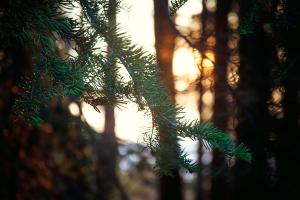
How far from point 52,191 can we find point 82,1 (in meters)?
4.36

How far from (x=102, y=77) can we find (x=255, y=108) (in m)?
2.76

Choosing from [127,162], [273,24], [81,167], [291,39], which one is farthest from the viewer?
[127,162]

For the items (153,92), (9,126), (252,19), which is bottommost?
(153,92)

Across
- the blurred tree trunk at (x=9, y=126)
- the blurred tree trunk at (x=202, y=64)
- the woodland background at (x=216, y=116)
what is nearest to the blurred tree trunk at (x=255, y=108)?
the woodland background at (x=216, y=116)

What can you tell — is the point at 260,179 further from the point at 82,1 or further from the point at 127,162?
the point at 127,162

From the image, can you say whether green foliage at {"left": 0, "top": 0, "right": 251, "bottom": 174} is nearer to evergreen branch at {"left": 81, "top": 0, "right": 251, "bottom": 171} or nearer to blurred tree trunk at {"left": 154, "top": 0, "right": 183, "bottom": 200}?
evergreen branch at {"left": 81, "top": 0, "right": 251, "bottom": 171}

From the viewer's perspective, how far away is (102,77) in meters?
1.35

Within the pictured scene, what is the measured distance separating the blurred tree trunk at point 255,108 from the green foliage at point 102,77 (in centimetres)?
175

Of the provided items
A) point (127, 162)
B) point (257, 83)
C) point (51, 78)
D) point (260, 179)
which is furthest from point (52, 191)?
point (51, 78)

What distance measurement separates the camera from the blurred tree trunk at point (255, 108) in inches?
128

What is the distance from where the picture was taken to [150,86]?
136cm

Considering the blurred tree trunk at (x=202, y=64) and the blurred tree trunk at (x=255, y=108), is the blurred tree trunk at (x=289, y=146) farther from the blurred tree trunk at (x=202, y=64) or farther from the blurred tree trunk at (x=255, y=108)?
the blurred tree trunk at (x=202, y=64)

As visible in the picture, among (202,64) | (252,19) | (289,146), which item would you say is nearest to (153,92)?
(252,19)

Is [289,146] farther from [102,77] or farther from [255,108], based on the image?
[102,77]
